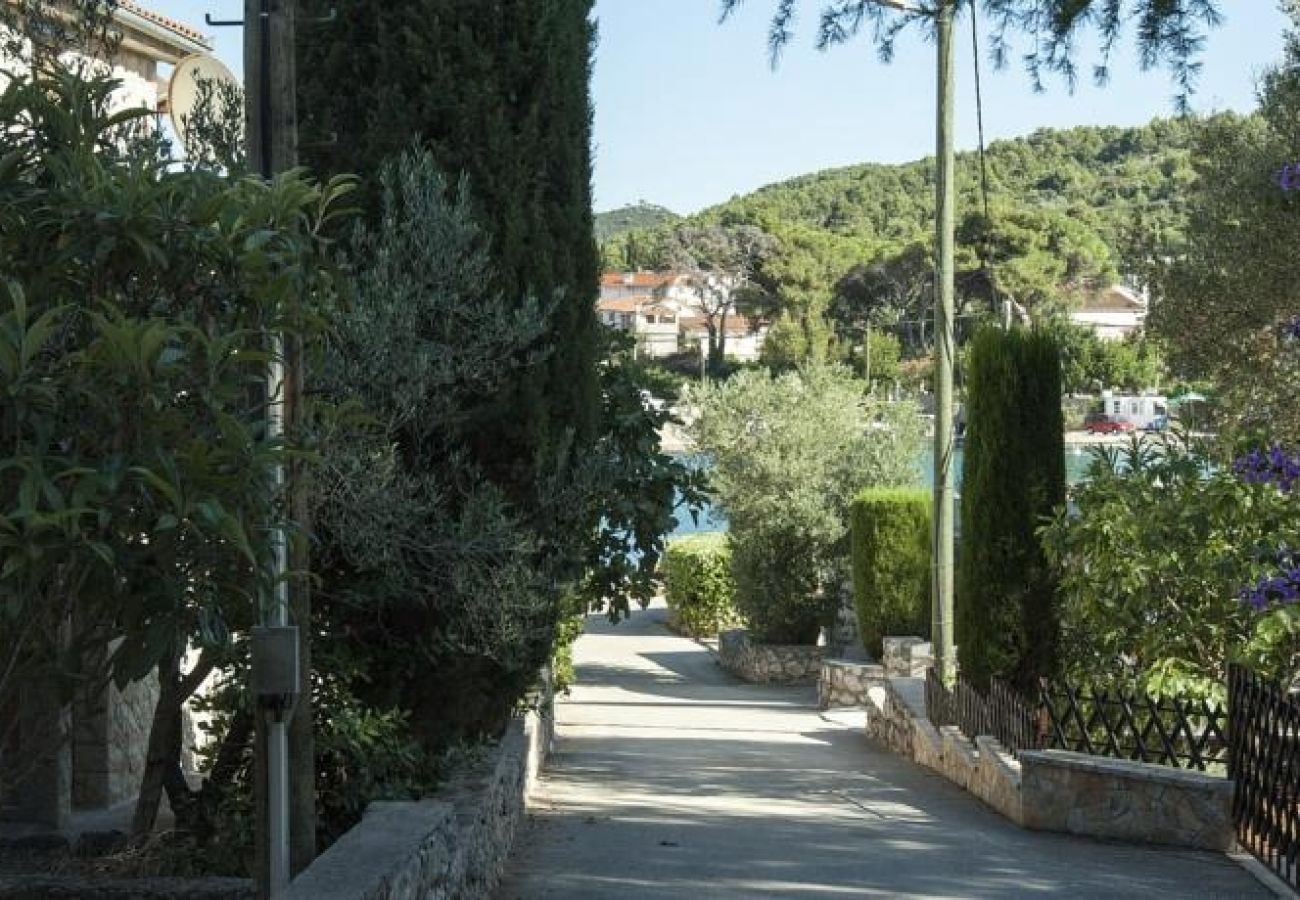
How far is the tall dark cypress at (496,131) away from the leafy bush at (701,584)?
2388 cm

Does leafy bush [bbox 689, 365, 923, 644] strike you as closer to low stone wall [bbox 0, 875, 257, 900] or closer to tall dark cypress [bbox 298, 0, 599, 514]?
tall dark cypress [bbox 298, 0, 599, 514]

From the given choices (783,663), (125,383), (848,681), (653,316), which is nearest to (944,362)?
(848,681)

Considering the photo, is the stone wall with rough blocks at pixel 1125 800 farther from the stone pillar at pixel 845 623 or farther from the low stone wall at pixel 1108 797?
the stone pillar at pixel 845 623

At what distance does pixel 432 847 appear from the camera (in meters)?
6.36

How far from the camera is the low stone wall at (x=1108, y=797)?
33.1ft

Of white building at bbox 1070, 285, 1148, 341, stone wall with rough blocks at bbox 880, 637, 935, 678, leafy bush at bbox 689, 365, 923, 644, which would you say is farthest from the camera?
white building at bbox 1070, 285, 1148, 341

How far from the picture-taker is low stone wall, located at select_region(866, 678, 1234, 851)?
10.1 metres

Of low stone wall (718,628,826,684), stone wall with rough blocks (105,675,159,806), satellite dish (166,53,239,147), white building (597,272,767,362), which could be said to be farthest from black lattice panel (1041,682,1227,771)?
white building (597,272,767,362)

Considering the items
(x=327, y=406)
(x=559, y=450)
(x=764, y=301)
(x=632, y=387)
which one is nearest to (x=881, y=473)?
(x=632, y=387)

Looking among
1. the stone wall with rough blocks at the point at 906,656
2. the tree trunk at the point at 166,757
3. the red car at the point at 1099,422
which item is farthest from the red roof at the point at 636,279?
the tree trunk at the point at 166,757

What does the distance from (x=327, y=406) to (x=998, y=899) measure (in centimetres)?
489

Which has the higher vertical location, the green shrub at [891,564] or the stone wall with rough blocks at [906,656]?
the green shrub at [891,564]

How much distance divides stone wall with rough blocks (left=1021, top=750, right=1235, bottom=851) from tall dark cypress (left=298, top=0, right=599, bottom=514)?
13.6 ft

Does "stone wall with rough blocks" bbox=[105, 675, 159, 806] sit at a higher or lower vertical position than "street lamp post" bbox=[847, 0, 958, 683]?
lower
